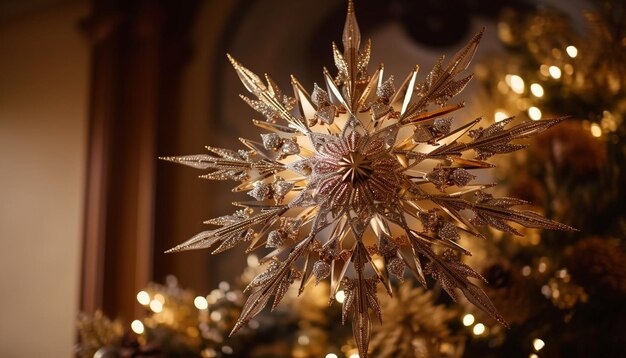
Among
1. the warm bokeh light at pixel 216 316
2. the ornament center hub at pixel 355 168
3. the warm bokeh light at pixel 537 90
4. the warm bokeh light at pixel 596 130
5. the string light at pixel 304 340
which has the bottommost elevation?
the string light at pixel 304 340

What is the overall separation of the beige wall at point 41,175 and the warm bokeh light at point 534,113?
89cm

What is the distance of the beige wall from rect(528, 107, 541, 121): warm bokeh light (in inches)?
35.2

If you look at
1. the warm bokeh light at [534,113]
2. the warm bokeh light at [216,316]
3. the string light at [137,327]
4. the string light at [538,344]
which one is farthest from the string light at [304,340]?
the warm bokeh light at [534,113]

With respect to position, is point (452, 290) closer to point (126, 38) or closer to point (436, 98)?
point (436, 98)

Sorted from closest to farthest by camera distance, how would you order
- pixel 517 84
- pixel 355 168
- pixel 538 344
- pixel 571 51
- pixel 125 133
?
pixel 355 168
pixel 538 344
pixel 571 51
pixel 517 84
pixel 125 133

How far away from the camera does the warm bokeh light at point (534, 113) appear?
93cm

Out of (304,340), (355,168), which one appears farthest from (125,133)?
(355,168)

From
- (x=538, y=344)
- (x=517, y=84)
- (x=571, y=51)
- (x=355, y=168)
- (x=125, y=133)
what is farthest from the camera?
(x=125, y=133)

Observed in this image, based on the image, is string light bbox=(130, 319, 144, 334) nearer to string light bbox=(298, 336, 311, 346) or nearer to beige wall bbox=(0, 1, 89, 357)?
string light bbox=(298, 336, 311, 346)

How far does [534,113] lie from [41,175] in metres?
1.01

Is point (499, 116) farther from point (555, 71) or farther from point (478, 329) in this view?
point (478, 329)

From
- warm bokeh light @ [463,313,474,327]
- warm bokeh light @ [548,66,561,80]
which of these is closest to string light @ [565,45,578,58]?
warm bokeh light @ [548,66,561,80]

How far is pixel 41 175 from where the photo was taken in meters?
1.41

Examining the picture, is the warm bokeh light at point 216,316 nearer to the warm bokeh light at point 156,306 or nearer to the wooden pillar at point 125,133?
the warm bokeh light at point 156,306
